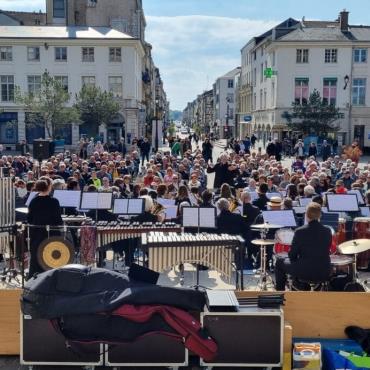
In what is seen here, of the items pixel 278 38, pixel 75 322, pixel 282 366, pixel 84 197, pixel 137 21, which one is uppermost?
pixel 137 21

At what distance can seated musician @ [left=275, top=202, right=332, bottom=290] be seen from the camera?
9680 millimetres

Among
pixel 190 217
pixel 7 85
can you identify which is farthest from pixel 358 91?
pixel 190 217

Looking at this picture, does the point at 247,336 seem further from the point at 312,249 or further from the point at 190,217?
the point at 190,217

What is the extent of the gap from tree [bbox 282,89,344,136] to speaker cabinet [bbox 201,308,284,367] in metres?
46.6

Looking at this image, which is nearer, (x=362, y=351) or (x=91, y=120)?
(x=362, y=351)

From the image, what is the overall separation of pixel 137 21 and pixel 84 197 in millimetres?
63826

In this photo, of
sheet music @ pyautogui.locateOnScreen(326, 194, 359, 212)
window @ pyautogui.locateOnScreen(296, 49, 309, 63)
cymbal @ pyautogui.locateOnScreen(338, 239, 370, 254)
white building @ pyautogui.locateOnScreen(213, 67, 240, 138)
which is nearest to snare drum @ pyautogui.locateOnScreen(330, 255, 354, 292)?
Result: cymbal @ pyautogui.locateOnScreen(338, 239, 370, 254)

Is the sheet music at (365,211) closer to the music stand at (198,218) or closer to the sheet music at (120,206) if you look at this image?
the music stand at (198,218)

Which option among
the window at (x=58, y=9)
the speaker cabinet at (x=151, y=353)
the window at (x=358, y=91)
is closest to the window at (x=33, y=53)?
the window at (x=58, y=9)

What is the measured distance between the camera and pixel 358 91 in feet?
192

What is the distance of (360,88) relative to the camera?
58.5 metres

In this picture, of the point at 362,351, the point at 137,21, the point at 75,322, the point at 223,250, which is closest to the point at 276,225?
the point at 223,250

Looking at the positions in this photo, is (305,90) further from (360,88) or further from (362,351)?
(362,351)

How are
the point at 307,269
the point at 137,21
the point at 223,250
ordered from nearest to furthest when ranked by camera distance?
the point at 307,269
the point at 223,250
the point at 137,21
